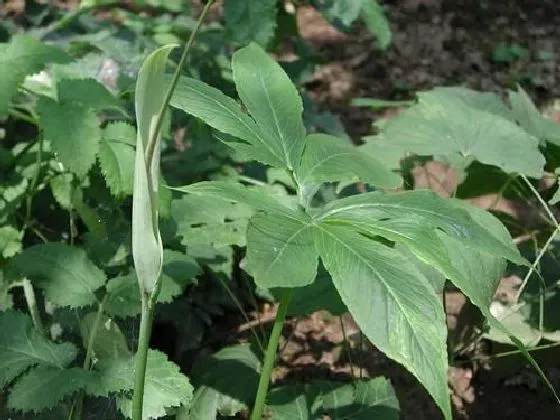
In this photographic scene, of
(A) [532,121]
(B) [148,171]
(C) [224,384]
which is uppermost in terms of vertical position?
(B) [148,171]

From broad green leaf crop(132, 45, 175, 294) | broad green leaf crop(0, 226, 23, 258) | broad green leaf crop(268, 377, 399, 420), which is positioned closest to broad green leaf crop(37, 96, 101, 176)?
broad green leaf crop(0, 226, 23, 258)

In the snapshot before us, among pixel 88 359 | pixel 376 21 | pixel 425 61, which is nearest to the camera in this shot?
pixel 88 359

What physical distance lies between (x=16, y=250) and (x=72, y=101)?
418 millimetres

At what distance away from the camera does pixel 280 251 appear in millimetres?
1138

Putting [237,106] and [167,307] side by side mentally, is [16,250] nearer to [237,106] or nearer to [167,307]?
[167,307]

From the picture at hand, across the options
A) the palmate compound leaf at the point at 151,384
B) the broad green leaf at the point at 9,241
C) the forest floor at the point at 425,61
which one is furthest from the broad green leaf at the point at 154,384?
the forest floor at the point at 425,61

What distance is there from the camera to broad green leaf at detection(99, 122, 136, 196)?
181 centimetres

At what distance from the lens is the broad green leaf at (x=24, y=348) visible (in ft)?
4.95

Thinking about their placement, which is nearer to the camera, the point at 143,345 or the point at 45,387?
the point at 143,345

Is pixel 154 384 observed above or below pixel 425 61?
above

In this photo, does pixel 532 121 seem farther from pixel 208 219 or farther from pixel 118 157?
pixel 118 157

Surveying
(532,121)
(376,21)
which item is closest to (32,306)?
(532,121)

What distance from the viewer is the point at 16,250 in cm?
198

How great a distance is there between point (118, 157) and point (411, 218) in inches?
34.7
